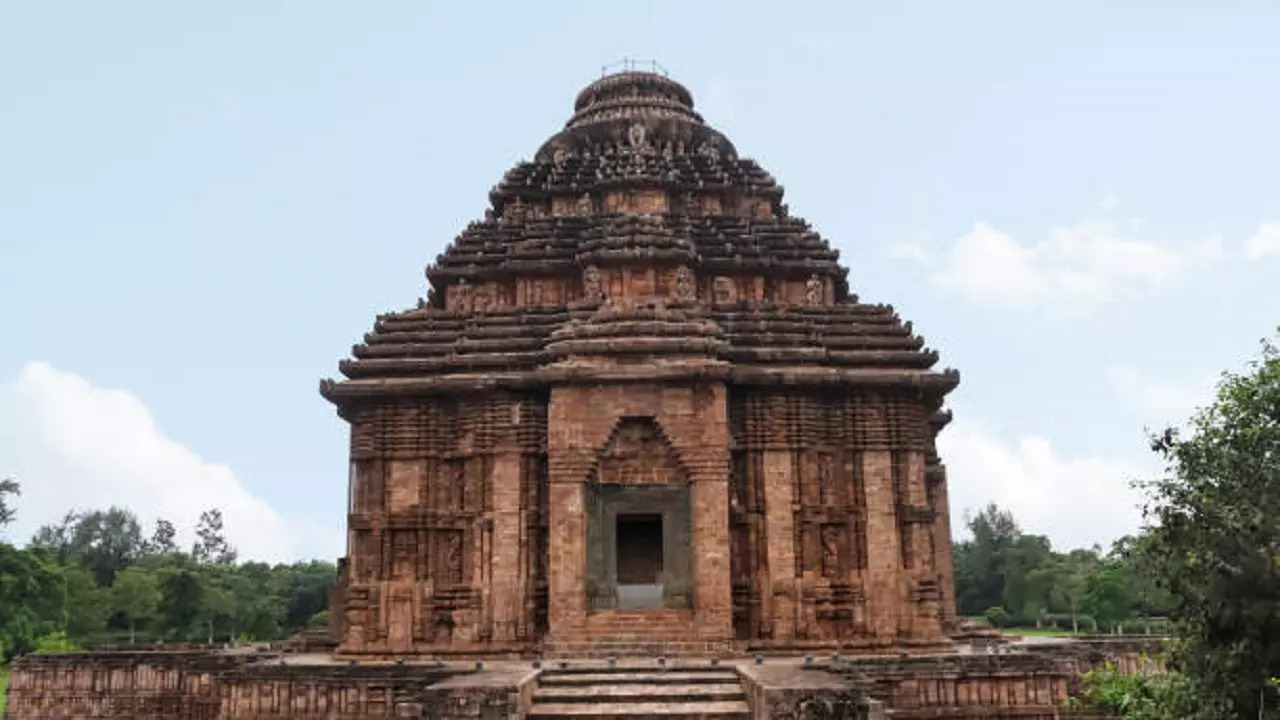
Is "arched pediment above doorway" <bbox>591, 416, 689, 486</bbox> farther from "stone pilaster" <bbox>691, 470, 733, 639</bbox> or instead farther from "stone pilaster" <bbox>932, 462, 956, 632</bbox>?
"stone pilaster" <bbox>932, 462, 956, 632</bbox>

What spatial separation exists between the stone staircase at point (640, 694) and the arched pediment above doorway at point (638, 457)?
4.08 metres

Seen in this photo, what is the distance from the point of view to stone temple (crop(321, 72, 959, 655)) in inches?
698

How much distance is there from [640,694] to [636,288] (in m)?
9.35

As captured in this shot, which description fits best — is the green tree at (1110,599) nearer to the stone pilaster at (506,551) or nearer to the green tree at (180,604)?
the stone pilaster at (506,551)

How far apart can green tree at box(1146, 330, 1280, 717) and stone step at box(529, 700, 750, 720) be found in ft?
18.5

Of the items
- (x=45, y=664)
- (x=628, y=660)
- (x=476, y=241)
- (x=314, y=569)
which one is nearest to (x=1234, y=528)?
(x=628, y=660)

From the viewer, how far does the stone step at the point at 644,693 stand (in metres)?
13.2

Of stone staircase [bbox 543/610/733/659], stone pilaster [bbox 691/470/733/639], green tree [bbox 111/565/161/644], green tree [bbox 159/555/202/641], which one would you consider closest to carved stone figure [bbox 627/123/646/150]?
stone pilaster [bbox 691/470/733/639]

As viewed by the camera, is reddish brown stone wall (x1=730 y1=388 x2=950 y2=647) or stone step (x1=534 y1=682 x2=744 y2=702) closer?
stone step (x1=534 y1=682 x2=744 y2=702)

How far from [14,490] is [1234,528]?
5042 cm

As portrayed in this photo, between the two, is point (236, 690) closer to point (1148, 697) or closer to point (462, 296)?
point (462, 296)

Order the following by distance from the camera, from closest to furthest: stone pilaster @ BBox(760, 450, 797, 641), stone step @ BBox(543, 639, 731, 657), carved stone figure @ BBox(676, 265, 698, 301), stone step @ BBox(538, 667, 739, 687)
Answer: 1. stone step @ BBox(538, 667, 739, 687)
2. stone step @ BBox(543, 639, 731, 657)
3. stone pilaster @ BBox(760, 450, 797, 641)
4. carved stone figure @ BBox(676, 265, 698, 301)

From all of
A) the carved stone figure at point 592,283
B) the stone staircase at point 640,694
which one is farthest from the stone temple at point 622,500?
the stone staircase at point 640,694

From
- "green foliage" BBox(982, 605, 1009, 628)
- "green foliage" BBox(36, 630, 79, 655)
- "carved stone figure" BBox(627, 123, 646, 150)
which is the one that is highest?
"carved stone figure" BBox(627, 123, 646, 150)
